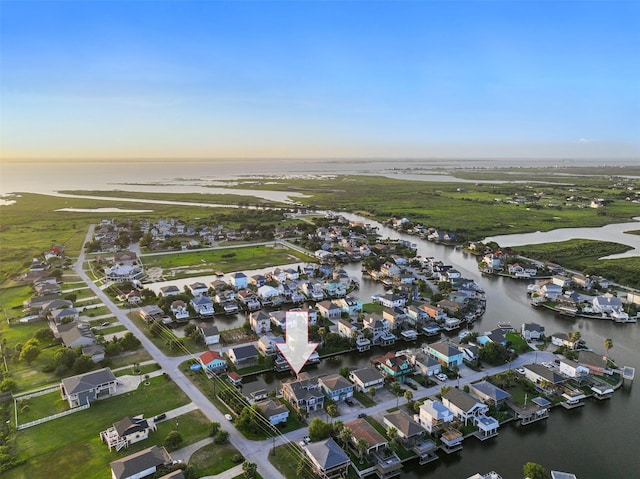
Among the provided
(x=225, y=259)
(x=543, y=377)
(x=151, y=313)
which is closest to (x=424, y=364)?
(x=543, y=377)

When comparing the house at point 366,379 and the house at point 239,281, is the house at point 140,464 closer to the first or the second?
the house at point 366,379

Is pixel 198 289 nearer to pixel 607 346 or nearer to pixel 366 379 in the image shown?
pixel 366 379

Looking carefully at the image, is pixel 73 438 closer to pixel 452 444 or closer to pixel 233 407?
pixel 233 407

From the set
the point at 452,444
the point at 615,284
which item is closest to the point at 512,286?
the point at 615,284

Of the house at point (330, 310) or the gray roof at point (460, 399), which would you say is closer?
the gray roof at point (460, 399)

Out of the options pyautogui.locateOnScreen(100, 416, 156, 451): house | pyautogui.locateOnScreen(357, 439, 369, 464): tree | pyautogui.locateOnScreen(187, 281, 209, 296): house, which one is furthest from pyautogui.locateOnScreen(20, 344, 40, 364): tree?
pyautogui.locateOnScreen(357, 439, 369, 464): tree

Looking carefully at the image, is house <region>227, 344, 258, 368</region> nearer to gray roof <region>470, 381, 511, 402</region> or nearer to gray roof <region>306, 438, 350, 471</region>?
gray roof <region>306, 438, 350, 471</region>

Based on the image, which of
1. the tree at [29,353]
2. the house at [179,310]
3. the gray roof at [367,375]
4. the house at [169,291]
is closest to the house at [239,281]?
the house at [169,291]
